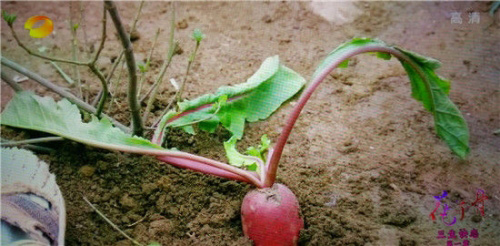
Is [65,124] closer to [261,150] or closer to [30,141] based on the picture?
[30,141]

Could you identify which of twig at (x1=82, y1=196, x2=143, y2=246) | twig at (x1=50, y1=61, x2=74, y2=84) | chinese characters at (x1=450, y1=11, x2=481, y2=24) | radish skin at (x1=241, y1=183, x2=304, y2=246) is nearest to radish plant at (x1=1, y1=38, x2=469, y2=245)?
radish skin at (x1=241, y1=183, x2=304, y2=246)

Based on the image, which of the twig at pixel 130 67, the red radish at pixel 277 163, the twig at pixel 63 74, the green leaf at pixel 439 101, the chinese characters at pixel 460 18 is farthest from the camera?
the chinese characters at pixel 460 18

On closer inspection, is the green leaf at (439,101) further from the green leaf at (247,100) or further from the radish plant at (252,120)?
the green leaf at (247,100)

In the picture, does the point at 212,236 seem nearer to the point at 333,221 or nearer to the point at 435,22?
the point at 333,221

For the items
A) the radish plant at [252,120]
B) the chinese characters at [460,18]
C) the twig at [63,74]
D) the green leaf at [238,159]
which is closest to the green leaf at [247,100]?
the radish plant at [252,120]

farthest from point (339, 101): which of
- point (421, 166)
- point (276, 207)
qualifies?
point (276, 207)

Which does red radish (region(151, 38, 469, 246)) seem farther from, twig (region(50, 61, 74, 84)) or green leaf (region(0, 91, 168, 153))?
twig (region(50, 61, 74, 84))
